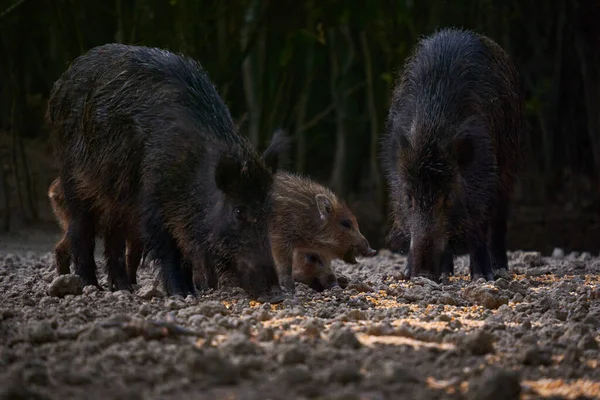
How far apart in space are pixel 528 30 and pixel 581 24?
0.60 meters

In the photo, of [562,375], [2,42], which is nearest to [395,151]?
[562,375]

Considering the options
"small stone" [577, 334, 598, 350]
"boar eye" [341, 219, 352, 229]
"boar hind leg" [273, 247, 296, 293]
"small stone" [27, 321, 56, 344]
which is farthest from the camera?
"boar eye" [341, 219, 352, 229]

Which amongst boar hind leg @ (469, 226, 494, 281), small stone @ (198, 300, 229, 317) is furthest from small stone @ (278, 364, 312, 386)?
boar hind leg @ (469, 226, 494, 281)

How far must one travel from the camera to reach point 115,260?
5.73 m

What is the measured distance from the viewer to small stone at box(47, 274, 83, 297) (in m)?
5.00

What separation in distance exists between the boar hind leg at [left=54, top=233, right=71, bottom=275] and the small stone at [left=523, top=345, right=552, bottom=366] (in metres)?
3.37

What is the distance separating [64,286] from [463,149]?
2.43 meters

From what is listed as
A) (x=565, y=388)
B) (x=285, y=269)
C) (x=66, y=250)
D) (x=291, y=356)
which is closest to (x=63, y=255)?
(x=66, y=250)

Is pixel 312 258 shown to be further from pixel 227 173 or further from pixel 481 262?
→ pixel 227 173

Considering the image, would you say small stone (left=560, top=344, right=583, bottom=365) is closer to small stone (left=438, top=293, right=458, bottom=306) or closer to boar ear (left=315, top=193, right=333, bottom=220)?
small stone (left=438, top=293, right=458, bottom=306)

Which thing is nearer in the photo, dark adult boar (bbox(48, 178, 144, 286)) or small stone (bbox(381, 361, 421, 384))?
small stone (bbox(381, 361, 421, 384))

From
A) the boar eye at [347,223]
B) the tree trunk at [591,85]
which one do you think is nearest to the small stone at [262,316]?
the boar eye at [347,223]

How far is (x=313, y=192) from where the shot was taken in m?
6.48

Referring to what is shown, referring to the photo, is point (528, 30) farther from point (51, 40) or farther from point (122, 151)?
point (122, 151)
